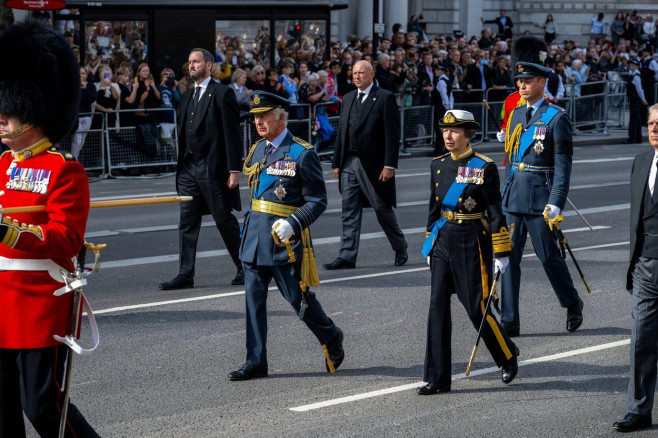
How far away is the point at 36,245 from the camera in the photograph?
529 centimetres

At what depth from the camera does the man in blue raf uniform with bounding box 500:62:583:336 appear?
363 inches

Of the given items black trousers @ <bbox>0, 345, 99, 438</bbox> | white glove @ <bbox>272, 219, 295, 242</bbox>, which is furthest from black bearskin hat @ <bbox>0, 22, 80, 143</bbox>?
white glove @ <bbox>272, 219, 295, 242</bbox>

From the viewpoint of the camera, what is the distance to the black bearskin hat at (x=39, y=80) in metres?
5.55

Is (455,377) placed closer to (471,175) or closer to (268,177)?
(471,175)

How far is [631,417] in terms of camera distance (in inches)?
272

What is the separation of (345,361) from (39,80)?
3546 mm

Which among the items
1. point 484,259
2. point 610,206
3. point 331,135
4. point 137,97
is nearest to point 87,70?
point 137,97

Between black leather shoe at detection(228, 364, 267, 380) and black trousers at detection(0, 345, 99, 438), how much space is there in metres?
2.39

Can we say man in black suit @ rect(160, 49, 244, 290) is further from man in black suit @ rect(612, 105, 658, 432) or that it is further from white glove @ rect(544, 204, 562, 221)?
man in black suit @ rect(612, 105, 658, 432)

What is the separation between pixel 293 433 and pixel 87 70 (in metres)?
13.9

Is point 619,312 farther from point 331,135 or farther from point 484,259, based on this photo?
point 331,135

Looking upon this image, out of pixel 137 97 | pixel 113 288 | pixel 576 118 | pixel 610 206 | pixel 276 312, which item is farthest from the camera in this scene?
pixel 576 118

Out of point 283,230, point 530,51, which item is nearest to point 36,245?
point 283,230

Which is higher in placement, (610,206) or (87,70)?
(87,70)
